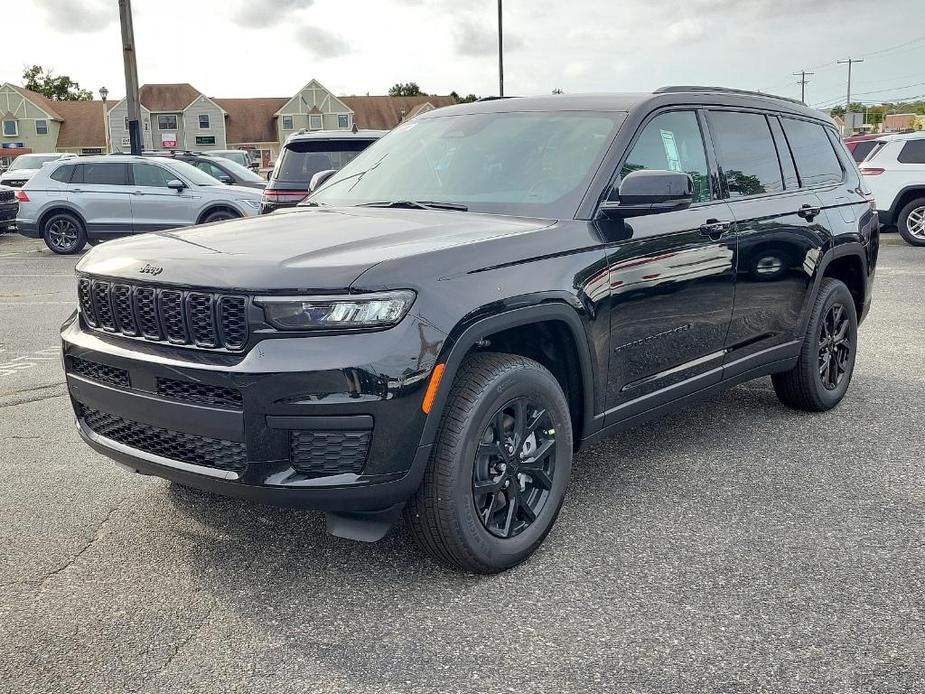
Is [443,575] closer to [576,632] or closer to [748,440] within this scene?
[576,632]

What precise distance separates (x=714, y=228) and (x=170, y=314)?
2.54 metres

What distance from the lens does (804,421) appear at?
555cm

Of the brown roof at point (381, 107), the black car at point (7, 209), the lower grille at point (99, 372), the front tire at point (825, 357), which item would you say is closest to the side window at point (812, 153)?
the front tire at point (825, 357)

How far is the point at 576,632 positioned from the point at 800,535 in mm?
1278

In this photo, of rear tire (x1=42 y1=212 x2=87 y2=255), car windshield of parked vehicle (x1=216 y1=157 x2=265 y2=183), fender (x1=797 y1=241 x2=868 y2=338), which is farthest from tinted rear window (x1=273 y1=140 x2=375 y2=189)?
car windshield of parked vehicle (x1=216 y1=157 x2=265 y2=183)

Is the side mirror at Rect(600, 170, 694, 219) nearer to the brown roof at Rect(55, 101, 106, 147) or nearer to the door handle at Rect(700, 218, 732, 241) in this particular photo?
the door handle at Rect(700, 218, 732, 241)

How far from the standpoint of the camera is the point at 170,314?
126 inches

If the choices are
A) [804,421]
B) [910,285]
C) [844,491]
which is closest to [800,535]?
[844,491]

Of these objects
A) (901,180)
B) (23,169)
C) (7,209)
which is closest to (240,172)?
(7,209)

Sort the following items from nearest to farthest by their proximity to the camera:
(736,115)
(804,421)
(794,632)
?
1. (794,632)
2. (736,115)
3. (804,421)

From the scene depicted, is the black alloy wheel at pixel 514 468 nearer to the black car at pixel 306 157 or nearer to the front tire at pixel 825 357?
the front tire at pixel 825 357

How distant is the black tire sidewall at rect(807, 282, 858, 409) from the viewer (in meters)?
5.41

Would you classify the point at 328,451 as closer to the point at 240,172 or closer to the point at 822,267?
the point at 822,267

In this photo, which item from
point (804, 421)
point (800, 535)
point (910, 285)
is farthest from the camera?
point (910, 285)
